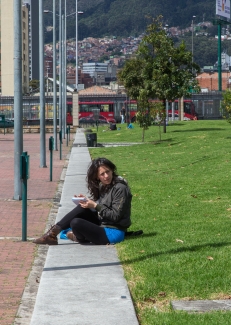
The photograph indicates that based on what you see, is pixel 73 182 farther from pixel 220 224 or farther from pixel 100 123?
pixel 100 123

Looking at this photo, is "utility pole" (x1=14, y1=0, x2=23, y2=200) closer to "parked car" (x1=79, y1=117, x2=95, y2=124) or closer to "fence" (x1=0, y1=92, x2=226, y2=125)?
"fence" (x1=0, y1=92, x2=226, y2=125)

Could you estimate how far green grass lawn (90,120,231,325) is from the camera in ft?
22.3

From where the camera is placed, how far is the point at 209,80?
14438cm

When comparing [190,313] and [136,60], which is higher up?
[136,60]

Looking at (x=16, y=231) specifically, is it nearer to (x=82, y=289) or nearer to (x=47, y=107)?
(x=82, y=289)

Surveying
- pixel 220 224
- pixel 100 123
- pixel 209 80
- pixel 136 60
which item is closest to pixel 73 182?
pixel 220 224

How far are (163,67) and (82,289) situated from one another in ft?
113

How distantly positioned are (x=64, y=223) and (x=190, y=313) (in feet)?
11.9

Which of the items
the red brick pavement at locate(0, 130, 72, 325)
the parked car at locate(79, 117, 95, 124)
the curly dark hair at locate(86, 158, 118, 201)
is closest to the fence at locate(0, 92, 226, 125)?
the parked car at locate(79, 117, 95, 124)

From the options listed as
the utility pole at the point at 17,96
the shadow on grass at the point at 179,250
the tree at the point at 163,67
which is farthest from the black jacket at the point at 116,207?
the tree at the point at 163,67

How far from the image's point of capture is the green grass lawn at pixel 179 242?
22.3 feet

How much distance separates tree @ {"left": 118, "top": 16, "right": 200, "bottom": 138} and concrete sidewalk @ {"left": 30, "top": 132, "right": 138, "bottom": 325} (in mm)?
31471

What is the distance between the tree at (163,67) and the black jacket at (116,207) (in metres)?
30.7

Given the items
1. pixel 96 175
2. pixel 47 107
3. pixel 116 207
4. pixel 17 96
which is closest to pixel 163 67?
pixel 17 96
